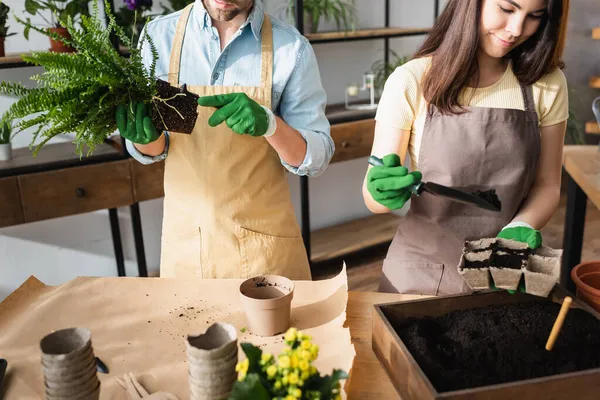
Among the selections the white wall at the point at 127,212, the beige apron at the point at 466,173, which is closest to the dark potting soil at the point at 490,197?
the beige apron at the point at 466,173

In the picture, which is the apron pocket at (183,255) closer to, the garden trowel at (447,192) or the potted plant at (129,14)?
the garden trowel at (447,192)

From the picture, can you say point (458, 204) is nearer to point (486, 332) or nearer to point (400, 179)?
point (400, 179)

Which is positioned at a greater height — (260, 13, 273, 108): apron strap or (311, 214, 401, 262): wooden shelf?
(260, 13, 273, 108): apron strap

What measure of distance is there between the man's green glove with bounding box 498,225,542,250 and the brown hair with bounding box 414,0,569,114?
0.36 metres

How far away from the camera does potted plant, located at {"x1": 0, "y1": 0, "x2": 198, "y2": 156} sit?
1242 millimetres

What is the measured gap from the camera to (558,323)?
102 centimetres

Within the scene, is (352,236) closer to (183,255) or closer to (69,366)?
(183,255)

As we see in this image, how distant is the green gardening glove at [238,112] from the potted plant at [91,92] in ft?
0.21

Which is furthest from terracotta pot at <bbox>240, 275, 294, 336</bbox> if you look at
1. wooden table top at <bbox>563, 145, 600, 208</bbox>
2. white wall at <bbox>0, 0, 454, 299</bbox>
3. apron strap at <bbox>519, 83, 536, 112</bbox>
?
white wall at <bbox>0, 0, 454, 299</bbox>

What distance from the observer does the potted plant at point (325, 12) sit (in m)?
3.38

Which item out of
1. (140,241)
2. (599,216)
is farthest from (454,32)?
(599,216)

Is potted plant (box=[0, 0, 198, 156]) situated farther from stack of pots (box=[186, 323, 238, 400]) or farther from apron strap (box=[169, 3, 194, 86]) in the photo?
stack of pots (box=[186, 323, 238, 400])

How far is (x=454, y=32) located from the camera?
58.7 inches

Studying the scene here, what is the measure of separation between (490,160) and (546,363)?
2.23 ft
